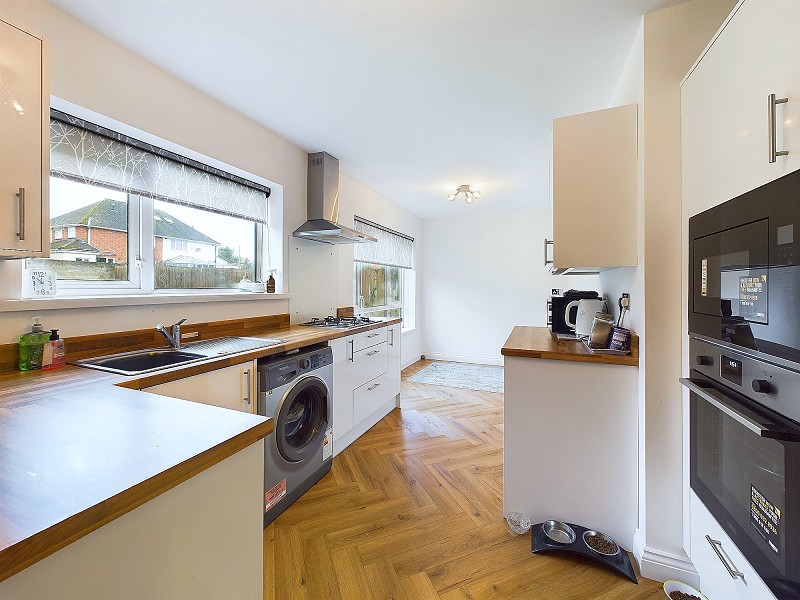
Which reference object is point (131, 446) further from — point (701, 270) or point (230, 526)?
point (701, 270)

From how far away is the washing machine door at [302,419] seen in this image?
1.97 metres

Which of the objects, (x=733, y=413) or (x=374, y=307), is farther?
(x=374, y=307)

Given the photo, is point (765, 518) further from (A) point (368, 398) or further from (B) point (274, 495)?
(A) point (368, 398)

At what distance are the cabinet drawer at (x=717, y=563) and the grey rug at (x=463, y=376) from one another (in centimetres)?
293

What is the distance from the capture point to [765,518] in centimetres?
90

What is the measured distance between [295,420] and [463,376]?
10.3 feet

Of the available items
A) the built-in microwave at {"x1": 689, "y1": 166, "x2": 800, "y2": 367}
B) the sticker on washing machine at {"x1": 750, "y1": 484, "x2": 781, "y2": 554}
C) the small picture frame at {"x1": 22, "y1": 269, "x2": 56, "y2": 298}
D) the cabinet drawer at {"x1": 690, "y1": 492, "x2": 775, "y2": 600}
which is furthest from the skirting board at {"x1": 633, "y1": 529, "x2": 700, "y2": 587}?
the small picture frame at {"x1": 22, "y1": 269, "x2": 56, "y2": 298}

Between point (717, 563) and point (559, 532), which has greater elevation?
point (717, 563)

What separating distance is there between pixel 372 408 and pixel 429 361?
2.98m

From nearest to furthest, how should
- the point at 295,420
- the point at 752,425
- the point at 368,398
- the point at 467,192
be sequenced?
1. the point at 752,425
2. the point at 295,420
3. the point at 368,398
4. the point at 467,192

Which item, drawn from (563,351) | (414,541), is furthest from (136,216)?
(563,351)

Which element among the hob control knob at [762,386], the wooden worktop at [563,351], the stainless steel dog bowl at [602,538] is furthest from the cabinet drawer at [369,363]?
the hob control knob at [762,386]

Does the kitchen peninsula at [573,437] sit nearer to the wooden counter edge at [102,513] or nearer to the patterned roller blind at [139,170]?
the wooden counter edge at [102,513]

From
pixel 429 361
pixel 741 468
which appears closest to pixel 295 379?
pixel 741 468
